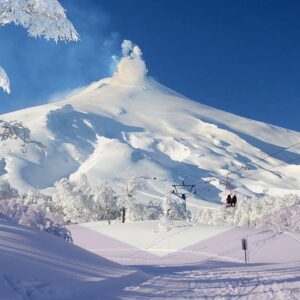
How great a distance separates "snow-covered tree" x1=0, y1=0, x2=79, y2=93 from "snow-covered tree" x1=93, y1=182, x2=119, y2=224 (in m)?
73.7

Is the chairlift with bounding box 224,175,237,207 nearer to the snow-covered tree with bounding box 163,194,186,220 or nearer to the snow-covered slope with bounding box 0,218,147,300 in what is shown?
the snow-covered slope with bounding box 0,218,147,300

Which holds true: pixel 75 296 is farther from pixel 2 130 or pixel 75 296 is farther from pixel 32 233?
pixel 2 130

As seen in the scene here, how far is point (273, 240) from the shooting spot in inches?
2082

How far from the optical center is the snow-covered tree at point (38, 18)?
12711 millimetres

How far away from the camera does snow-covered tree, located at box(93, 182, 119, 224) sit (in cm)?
8638

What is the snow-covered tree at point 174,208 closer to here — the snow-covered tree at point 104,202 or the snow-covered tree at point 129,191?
the snow-covered tree at point 129,191

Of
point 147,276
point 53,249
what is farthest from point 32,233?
point 147,276

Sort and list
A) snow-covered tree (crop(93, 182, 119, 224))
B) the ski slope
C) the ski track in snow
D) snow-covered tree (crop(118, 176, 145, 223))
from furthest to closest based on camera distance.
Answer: snow-covered tree (crop(93, 182, 119, 224)) → snow-covered tree (crop(118, 176, 145, 223)) → the ski slope → the ski track in snow

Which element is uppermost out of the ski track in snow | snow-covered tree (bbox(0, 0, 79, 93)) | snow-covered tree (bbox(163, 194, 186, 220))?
snow-covered tree (bbox(163, 194, 186, 220))

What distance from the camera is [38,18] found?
42.4 ft

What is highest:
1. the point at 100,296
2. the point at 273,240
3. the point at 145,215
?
the point at 145,215

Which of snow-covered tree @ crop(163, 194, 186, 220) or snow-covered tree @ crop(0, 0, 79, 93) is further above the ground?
snow-covered tree @ crop(163, 194, 186, 220)

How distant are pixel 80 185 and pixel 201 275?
2856 inches

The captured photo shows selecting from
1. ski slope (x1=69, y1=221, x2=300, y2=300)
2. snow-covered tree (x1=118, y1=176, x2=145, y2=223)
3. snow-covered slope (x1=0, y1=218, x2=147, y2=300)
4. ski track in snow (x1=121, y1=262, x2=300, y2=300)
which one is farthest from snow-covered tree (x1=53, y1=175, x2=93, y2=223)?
ski track in snow (x1=121, y1=262, x2=300, y2=300)
